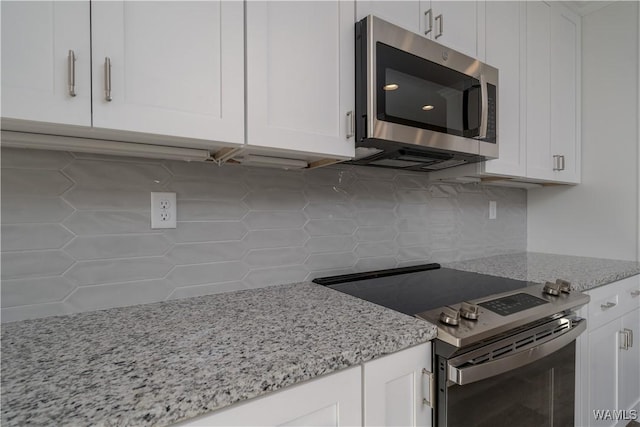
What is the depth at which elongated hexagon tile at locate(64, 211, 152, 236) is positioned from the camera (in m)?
0.94

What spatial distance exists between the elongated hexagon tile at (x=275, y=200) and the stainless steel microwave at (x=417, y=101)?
305 millimetres

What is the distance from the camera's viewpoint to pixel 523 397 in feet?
3.37

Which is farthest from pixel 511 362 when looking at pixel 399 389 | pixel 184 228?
pixel 184 228

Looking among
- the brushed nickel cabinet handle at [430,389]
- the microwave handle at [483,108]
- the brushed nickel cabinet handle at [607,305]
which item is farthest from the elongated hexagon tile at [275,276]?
the brushed nickel cabinet handle at [607,305]

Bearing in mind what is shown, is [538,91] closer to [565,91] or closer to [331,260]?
[565,91]

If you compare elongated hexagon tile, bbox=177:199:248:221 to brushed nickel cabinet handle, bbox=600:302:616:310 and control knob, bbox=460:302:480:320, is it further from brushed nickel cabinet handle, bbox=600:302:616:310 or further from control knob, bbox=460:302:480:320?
brushed nickel cabinet handle, bbox=600:302:616:310

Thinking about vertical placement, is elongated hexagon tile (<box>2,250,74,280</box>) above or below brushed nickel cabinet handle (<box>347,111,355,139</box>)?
below

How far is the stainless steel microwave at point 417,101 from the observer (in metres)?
1.06

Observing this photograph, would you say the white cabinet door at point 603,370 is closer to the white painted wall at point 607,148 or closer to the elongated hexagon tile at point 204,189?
the white painted wall at point 607,148

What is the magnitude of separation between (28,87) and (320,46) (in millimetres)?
756

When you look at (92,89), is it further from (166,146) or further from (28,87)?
(166,146)

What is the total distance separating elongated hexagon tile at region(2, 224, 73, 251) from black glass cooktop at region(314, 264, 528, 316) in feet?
2.85

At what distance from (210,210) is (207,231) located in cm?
8

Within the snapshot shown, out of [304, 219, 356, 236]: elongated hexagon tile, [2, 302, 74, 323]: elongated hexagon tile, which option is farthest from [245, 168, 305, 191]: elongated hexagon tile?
[2, 302, 74, 323]: elongated hexagon tile
